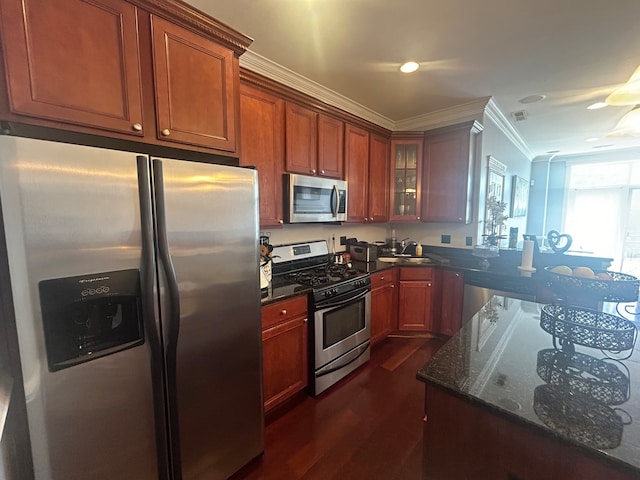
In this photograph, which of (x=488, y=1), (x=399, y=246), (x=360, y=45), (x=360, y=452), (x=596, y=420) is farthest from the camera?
(x=399, y=246)

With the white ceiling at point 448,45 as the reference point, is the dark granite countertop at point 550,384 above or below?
below

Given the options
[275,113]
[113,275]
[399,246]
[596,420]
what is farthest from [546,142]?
[113,275]

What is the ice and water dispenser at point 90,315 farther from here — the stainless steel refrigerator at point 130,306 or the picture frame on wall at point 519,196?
the picture frame on wall at point 519,196

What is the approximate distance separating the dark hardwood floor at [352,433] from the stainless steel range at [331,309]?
0.56ft

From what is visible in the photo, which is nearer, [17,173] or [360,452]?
[17,173]

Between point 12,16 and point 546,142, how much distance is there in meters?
6.57

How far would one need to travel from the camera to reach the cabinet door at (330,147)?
2613 millimetres

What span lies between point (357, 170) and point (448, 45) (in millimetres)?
1315

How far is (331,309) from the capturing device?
227cm

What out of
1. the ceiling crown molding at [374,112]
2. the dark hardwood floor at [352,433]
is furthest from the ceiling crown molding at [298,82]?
the dark hardwood floor at [352,433]

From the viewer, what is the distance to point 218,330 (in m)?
1.42

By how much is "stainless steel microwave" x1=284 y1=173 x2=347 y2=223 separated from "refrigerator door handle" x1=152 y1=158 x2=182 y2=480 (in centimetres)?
124

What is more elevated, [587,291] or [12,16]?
[12,16]

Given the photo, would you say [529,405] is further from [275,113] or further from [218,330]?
[275,113]
